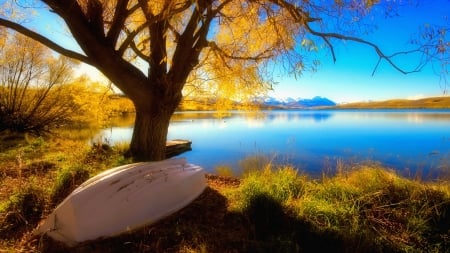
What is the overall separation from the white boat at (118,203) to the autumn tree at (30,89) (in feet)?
40.2

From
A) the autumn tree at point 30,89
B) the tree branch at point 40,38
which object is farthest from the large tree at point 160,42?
the autumn tree at point 30,89

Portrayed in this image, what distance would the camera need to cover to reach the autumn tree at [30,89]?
43.9ft

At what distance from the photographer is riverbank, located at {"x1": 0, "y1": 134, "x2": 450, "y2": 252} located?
3.38m

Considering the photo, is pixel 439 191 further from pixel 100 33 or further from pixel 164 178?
pixel 100 33

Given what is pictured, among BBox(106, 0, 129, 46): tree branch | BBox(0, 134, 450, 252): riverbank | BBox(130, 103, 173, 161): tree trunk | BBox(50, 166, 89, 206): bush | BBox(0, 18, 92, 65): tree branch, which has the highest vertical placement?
BBox(106, 0, 129, 46): tree branch

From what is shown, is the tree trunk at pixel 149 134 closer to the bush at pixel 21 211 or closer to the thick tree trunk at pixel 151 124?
the thick tree trunk at pixel 151 124

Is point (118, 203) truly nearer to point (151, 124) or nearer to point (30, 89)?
point (151, 124)

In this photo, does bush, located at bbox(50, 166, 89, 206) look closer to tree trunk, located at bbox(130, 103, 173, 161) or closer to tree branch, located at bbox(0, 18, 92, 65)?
tree trunk, located at bbox(130, 103, 173, 161)

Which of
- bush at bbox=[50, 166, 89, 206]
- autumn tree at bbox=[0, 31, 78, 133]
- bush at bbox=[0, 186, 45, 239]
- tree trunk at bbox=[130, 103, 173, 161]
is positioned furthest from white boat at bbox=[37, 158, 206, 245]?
autumn tree at bbox=[0, 31, 78, 133]

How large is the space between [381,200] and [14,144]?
12.0 meters

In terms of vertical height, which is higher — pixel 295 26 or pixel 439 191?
Answer: pixel 295 26

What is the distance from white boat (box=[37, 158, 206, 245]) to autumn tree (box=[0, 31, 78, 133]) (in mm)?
12238

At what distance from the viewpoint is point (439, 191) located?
475 centimetres

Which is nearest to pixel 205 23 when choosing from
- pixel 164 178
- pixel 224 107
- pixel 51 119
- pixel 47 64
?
pixel 164 178
